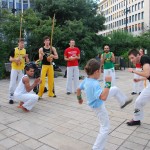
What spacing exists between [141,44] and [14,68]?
80.6 ft

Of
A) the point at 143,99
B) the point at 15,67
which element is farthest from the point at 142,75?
the point at 15,67

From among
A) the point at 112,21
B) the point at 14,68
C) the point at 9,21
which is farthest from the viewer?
the point at 112,21

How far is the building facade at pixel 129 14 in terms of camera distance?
74.2 metres

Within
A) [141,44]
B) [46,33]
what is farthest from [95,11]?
[46,33]

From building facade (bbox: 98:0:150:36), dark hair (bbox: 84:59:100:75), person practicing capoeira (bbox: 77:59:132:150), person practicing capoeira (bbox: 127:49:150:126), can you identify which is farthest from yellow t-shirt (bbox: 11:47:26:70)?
building facade (bbox: 98:0:150:36)

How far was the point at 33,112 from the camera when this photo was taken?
243 inches

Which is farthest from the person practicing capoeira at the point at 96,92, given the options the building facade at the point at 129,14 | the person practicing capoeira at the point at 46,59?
the building facade at the point at 129,14

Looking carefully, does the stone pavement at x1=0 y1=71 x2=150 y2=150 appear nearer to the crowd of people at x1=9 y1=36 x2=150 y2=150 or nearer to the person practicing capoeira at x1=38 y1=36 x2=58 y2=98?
the crowd of people at x1=9 y1=36 x2=150 y2=150

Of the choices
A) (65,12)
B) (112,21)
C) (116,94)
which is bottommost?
(116,94)

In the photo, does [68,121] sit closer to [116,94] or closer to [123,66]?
[116,94]

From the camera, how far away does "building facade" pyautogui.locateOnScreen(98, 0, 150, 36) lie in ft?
243

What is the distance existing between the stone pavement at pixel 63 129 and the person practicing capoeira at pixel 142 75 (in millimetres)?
196

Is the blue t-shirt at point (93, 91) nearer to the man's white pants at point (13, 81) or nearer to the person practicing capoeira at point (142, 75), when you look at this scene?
the person practicing capoeira at point (142, 75)

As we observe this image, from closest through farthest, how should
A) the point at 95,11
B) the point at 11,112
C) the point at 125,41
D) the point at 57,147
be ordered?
the point at 57,147 < the point at 11,112 < the point at 95,11 < the point at 125,41
